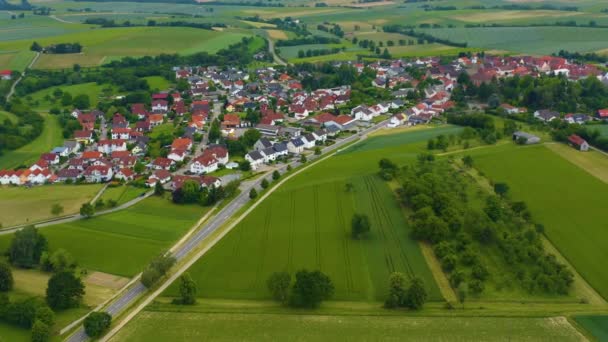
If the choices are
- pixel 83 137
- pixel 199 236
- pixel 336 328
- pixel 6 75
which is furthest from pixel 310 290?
pixel 6 75

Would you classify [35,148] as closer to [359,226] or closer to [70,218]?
[70,218]

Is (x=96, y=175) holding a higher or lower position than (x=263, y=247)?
lower

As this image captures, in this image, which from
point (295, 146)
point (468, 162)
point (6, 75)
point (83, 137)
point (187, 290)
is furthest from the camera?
point (6, 75)

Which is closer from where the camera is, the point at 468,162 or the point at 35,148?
the point at 468,162

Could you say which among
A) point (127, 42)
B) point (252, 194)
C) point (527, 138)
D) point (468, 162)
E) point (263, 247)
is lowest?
point (263, 247)

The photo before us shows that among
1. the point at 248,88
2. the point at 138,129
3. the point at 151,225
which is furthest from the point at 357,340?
the point at 248,88
